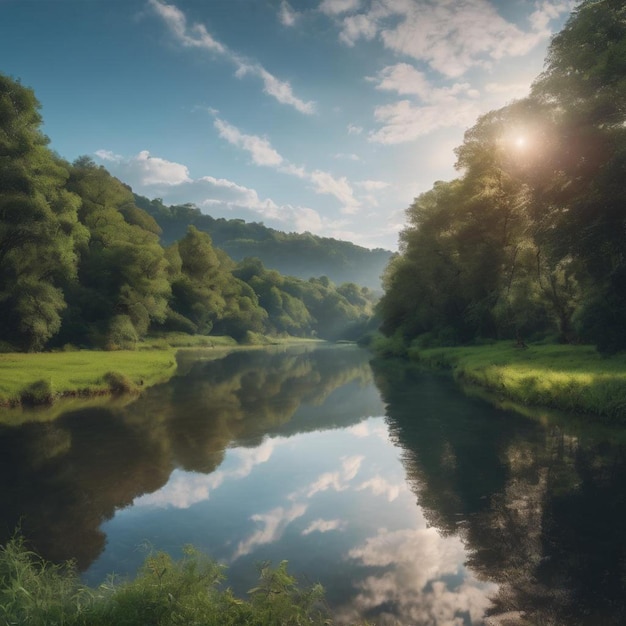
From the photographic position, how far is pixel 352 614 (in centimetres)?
766

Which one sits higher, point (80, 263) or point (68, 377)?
point (80, 263)

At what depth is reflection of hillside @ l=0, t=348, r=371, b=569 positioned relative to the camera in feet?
36.7

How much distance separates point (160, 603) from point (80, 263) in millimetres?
65674

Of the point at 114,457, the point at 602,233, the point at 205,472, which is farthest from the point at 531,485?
the point at 602,233

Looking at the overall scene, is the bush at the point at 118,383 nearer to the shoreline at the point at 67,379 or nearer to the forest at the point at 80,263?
the shoreline at the point at 67,379

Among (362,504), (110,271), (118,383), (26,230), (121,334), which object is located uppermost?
(26,230)

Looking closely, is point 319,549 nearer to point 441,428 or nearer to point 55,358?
point 441,428

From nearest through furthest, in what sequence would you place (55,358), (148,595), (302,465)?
(148,595)
(302,465)
(55,358)

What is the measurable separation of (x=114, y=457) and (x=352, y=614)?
467 inches

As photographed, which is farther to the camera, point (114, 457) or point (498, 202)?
point (498, 202)

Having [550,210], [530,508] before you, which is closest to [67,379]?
[530,508]

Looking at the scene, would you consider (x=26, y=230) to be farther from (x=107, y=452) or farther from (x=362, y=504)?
(x=362, y=504)

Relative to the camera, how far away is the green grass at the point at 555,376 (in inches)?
824

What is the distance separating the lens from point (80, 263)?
64.0 m
